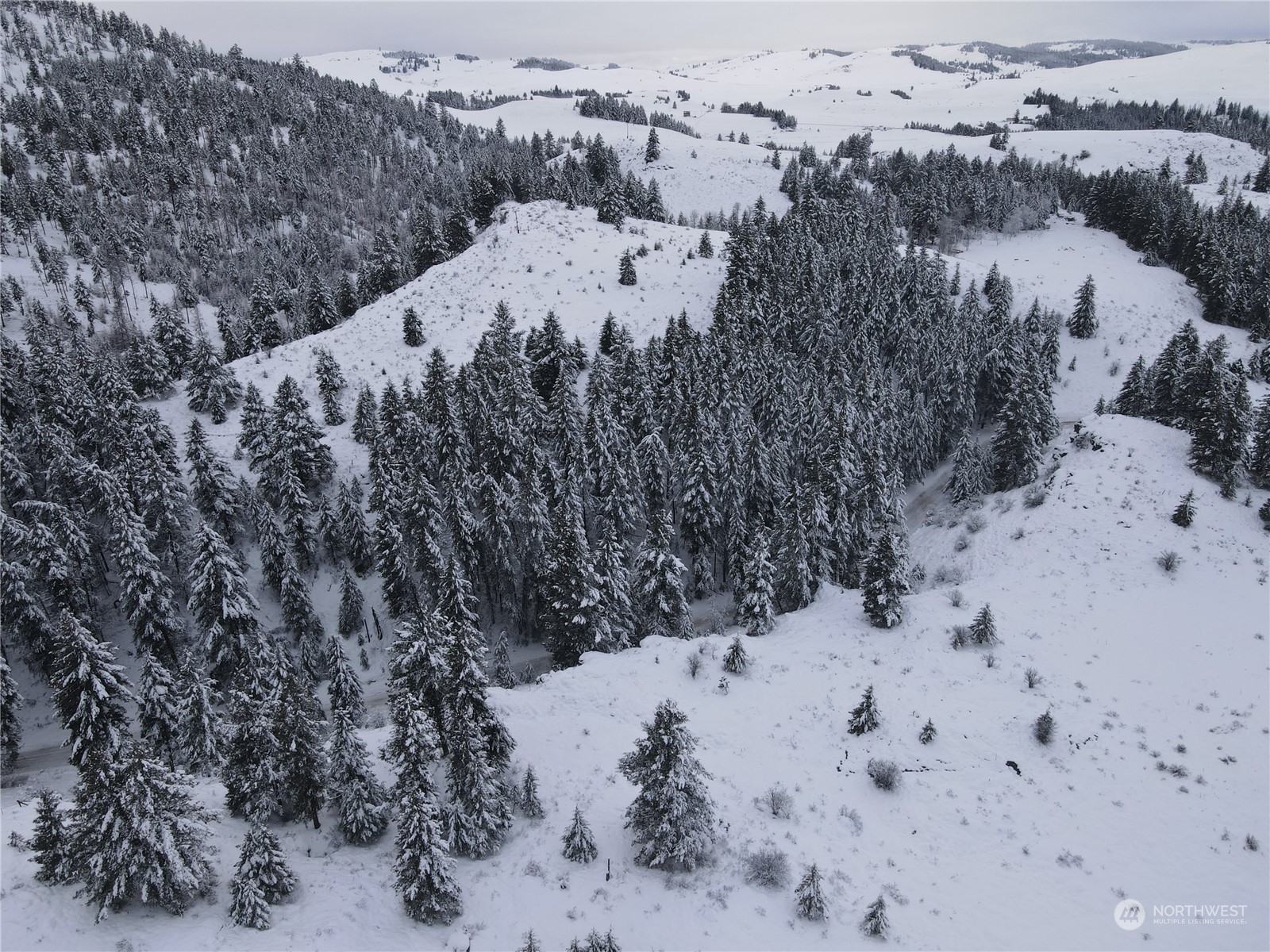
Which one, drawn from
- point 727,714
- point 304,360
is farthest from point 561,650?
point 304,360

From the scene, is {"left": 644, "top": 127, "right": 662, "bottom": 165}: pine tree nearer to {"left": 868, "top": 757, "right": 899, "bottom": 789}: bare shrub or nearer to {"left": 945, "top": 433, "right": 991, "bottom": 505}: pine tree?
{"left": 945, "top": 433, "right": 991, "bottom": 505}: pine tree

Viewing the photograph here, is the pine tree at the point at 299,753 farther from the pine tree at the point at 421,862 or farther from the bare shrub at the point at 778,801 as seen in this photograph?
the bare shrub at the point at 778,801

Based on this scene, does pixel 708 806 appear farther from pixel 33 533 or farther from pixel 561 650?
pixel 33 533

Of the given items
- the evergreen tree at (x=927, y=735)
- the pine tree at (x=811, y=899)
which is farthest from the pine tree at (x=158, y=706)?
the evergreen tree at (x=927, y=735)

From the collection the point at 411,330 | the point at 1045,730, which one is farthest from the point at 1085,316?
the point at 411,330

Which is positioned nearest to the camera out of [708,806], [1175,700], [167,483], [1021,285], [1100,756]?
[708,806]
